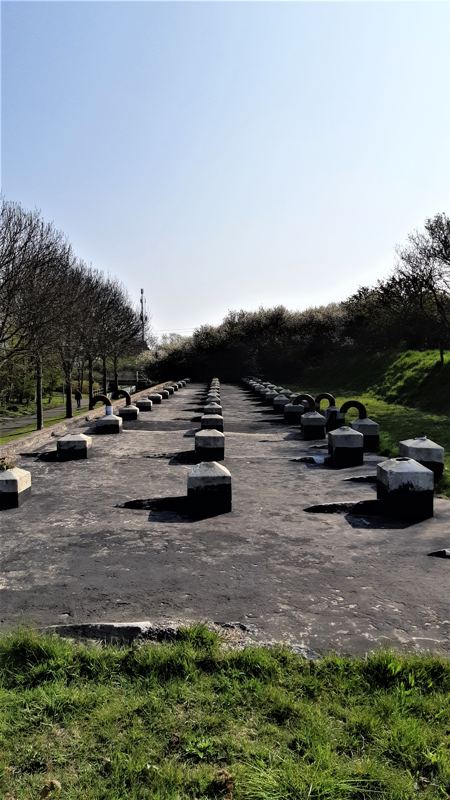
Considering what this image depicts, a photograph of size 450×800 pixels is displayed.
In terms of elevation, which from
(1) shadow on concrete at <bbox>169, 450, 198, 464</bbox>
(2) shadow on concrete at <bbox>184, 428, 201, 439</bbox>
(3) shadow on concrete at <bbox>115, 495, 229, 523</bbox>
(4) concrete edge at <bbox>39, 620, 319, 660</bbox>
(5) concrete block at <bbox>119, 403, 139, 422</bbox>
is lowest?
(4) concrete edge at <bbox>39, 620, 319, 660</bbox>

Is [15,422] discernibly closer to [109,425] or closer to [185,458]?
[109,425]

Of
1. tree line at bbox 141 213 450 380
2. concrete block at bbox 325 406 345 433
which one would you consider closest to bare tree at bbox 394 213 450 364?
tree line at bbox 141 213 450 380

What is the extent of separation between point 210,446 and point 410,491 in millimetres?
4414

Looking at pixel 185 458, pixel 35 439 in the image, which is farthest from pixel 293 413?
pixel 35 439

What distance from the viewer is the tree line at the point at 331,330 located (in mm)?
24344

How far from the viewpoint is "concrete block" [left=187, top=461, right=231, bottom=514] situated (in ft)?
21.4

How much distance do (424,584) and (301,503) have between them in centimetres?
272

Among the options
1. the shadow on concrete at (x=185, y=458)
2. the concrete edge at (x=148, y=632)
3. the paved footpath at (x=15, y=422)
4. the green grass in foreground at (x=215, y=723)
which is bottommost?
the paved footpath at (x=15, y=422)

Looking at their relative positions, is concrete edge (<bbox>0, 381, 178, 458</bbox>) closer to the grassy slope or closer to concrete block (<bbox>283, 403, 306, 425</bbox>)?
concrete block (<bbox>283, 403, 306, 425</bbox>)

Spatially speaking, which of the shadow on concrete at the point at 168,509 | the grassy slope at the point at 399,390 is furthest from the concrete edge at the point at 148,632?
the grassy slope at the point at 399,390

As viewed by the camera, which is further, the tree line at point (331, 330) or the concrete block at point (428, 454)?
the tree line at point (331, 330)

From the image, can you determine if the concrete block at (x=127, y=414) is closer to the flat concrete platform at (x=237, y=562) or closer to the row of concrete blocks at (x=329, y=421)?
the row of concrete blocks at (x=329, y=421)

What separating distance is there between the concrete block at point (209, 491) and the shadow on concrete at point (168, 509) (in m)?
0.06

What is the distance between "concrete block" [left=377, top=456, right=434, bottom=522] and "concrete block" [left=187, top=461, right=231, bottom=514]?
1.94 metres
